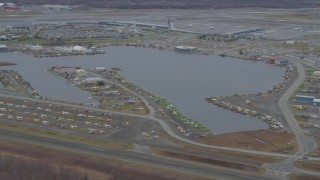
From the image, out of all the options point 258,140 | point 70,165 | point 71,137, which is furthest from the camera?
point 258,140

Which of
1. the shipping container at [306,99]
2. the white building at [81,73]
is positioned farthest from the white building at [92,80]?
the shipping container at [306,99]

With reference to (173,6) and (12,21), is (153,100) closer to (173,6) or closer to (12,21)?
(12,21)

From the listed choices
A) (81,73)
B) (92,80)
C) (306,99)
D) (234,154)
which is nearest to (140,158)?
(234,154)

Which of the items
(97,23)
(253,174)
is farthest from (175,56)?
(253,174)

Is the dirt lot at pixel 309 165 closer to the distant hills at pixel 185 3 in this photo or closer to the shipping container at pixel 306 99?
the shipping container at pixel 306 99

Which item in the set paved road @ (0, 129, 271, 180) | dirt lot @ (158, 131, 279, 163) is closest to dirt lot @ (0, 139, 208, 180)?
paved road @ (0, 129, 271, 180)

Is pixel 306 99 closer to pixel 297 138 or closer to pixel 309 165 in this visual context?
pixel 297 138

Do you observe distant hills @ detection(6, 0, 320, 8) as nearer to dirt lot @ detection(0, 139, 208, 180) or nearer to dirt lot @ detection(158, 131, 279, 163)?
dirt lot @ detection(158, 131, 279, 163)
